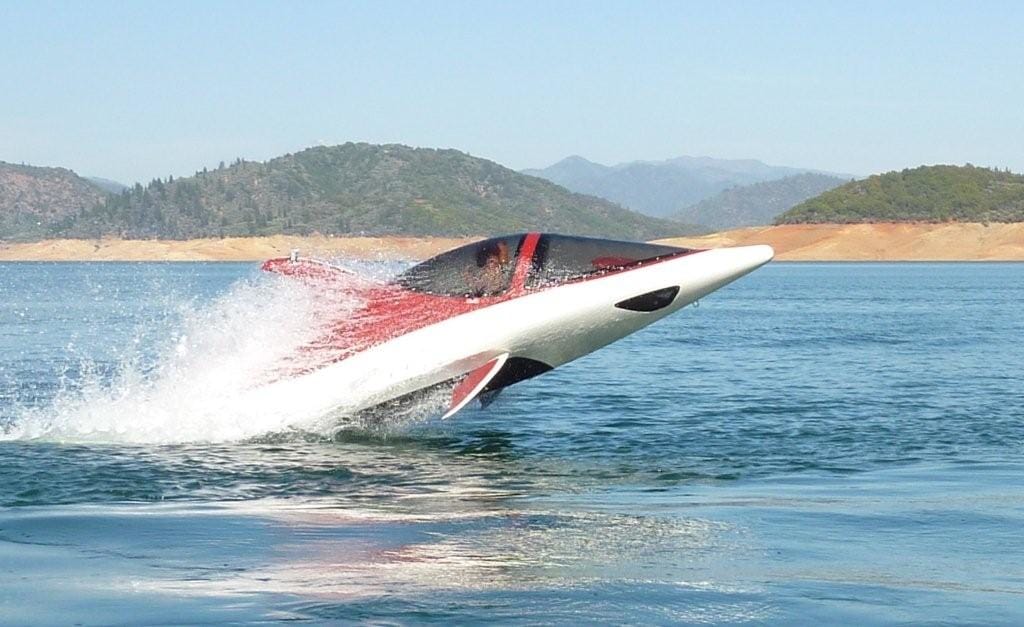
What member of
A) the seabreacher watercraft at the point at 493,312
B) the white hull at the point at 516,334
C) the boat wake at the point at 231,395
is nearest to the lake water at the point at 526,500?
the boat wake at the point at 231,395

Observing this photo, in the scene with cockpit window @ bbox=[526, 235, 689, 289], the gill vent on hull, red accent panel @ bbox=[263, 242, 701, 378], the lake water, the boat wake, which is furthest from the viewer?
the boat wake

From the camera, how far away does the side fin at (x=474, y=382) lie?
59.5 feet

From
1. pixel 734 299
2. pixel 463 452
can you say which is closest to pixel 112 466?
pixel 463 452

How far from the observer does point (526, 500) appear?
562 inches

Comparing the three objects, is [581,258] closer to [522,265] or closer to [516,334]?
[522,265]

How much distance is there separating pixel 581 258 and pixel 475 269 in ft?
4.42

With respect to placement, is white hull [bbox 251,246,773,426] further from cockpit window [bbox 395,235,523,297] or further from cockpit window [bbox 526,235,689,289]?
cockpit window [bbox 395,235,523,297]

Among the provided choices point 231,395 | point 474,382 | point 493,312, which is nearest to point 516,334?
point 493,312

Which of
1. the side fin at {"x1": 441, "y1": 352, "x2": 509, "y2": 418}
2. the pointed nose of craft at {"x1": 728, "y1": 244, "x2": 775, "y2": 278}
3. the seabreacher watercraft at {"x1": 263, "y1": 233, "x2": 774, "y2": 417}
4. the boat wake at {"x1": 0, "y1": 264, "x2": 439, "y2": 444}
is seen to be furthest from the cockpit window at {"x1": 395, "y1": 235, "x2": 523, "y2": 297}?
the pointed nose of craft at {"x1": 728, "y1": 244, "x2": 775, "y2": 278}

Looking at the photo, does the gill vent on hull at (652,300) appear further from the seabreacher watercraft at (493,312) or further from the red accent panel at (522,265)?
the red accent panel at (522,265)

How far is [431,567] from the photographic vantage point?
35.3 ft

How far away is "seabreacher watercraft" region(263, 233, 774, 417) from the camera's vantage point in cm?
1844

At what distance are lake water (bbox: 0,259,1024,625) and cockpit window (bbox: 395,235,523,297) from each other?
6.53ft

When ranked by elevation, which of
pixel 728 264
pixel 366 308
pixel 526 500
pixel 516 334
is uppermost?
pixel 728 264
